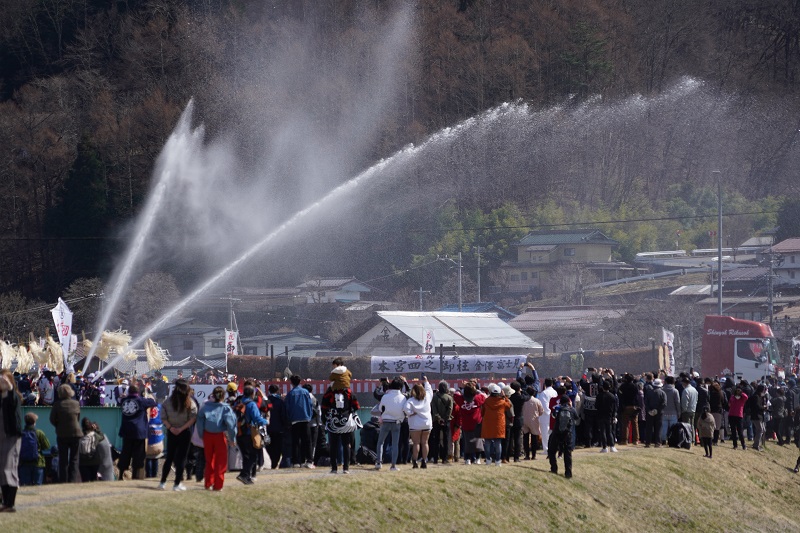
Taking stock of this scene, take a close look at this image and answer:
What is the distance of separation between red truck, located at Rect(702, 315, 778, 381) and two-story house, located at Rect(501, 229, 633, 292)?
4354 centimetres

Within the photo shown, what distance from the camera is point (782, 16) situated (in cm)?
12562

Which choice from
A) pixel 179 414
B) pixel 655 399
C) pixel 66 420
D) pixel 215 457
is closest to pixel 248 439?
pixel 215 457

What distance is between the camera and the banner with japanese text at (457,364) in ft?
133

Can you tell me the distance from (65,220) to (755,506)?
65.7 metres

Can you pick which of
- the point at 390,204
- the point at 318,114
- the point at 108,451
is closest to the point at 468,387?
the point at 108,451

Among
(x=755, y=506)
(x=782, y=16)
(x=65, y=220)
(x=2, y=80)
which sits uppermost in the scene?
(x=782, y=16)

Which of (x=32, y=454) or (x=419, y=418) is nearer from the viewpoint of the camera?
(x=32, y=454)

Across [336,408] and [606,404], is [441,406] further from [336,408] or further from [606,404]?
[606,404]

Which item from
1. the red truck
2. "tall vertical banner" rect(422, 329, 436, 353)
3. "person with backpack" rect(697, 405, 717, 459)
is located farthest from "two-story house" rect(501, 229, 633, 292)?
"person with backpack" rect(697, 405, 717, 459)

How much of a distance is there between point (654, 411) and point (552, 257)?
6351cm

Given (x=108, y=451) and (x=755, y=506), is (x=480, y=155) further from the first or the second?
(x=108, y=451)

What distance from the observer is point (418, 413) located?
21.4 m

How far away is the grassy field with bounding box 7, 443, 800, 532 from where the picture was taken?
16.2m

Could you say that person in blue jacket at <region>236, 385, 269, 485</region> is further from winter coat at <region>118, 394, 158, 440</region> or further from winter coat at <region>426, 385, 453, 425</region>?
winter coat at <region>426, 385, 453, 425</region>
